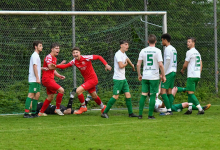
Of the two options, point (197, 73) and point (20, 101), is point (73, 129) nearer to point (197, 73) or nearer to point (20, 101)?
point (197, 73)

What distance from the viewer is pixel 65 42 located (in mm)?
10602

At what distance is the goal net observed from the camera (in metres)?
10.2

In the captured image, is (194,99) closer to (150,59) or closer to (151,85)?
(151,85)

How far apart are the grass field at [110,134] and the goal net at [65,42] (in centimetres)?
241

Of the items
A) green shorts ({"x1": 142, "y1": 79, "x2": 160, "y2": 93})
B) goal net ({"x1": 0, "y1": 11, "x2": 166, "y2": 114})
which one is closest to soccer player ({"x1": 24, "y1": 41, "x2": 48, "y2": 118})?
goal net ({"x1": 0, "y1": 11, "x2": 166, "y2": 114})

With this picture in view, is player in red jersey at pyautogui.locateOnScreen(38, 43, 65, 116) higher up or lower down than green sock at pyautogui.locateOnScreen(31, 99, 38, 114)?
higher up

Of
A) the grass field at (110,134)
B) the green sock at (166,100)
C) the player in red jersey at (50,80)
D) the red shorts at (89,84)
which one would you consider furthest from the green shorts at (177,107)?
the player in red jersey at (50,80)

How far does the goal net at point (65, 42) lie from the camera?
10180mm

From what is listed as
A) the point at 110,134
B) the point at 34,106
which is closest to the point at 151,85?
the point at 110,134

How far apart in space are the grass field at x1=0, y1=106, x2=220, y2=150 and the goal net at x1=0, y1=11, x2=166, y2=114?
7.91 ft

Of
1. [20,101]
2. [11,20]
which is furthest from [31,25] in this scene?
[20,101]

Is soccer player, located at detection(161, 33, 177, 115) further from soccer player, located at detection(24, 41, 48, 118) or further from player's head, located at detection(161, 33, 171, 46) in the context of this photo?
soccer player, located at detection(24, 41, 48, 118)

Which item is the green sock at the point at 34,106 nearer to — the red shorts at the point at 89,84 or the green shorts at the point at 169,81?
the red shorts at the point at 89,84

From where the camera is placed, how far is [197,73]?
866 centimetres
